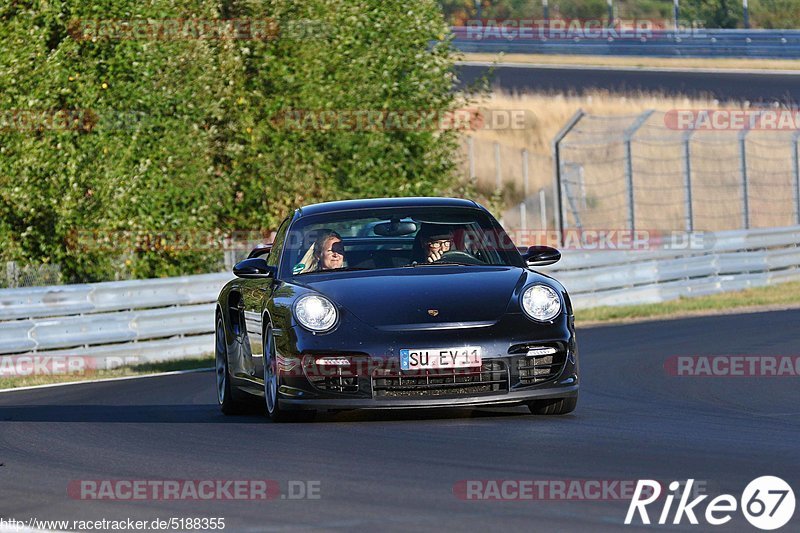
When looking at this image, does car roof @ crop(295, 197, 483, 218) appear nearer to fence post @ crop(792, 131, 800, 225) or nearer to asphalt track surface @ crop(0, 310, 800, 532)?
asphalt track surface @ crop(0, 310, 800, 532)

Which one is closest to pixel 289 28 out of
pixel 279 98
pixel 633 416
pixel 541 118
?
pixel 279 98

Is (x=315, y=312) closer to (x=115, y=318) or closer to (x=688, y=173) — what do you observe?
(x=115, y=318)

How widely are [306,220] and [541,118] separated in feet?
129

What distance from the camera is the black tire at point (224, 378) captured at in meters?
11.1

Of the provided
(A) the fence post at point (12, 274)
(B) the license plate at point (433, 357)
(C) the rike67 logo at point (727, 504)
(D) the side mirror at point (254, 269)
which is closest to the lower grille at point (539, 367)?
(B) the license plate at point (433, 357)

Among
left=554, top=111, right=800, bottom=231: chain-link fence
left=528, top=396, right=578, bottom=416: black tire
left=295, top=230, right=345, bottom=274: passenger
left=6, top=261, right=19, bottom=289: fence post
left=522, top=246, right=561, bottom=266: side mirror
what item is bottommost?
left=554, top=111, right=800, bottom=231: chain-link fence

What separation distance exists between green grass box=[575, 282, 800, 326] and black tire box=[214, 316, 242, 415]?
10.4 metres

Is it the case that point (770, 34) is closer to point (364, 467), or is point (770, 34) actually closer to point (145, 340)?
point (145, 340)

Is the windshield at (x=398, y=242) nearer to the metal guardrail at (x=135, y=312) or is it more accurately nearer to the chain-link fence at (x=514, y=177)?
the metal guardrail at (x=135, y=312)

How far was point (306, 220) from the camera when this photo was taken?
34.7 ft

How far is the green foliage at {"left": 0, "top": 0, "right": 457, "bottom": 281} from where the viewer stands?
21250 mm

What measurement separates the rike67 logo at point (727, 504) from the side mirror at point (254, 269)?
426cm

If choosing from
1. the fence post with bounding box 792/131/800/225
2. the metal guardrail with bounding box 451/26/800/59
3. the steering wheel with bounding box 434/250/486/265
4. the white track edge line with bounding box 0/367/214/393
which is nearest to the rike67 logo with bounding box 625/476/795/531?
the steering wheel with bounding box 434/250/486/265

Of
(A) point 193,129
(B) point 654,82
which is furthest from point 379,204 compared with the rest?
(B) point 654,82
